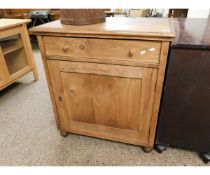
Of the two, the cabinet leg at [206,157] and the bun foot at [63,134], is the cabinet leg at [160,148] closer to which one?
the cabinet leg at [206,157]

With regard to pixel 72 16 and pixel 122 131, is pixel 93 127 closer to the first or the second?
pixel 122 131

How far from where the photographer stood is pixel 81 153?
1.20 m

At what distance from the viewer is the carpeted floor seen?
3.73ft

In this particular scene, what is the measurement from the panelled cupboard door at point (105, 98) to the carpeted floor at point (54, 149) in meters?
0.11

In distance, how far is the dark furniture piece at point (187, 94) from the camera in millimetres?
777

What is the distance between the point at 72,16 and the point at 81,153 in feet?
2.88

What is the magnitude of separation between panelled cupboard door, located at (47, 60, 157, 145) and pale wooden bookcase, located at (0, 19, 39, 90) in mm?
956

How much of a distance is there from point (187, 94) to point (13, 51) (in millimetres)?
1855

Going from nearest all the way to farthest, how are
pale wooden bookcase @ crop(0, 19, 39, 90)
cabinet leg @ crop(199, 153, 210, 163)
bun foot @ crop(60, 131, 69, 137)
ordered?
cabinet leg @ crop(199, 153, 210, 163) → bun foot @ crop(60, 131, 69, 137) → pale wooden bookcase @ crop(0, 19, 39, 90)

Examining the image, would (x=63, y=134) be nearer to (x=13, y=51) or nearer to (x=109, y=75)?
(x=109, y=75)

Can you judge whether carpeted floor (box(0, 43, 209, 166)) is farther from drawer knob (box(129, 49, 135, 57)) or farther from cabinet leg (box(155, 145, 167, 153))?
drawer knob (box(129, 49, 135, 57))

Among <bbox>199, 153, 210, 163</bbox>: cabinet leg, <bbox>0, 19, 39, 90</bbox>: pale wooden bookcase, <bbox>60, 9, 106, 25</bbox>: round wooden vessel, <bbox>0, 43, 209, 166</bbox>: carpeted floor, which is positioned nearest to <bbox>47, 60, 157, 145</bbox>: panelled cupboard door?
<bbox>0, 43, 209, 166</bbox>: carpeted floor

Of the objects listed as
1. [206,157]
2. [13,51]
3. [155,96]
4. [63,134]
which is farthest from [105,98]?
[13,51]
